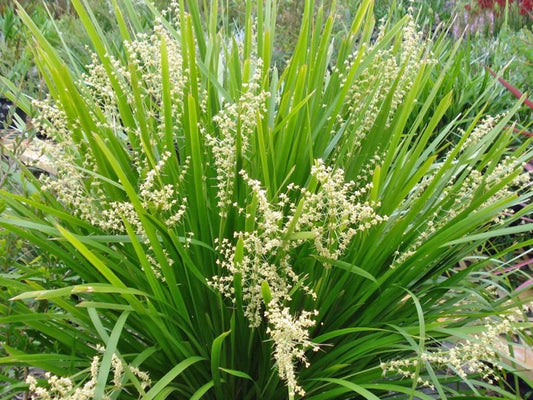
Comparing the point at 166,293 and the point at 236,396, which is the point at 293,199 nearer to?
the point at 166,293

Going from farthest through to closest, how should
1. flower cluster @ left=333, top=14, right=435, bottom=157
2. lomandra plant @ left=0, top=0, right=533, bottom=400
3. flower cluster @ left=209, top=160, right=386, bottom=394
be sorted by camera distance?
flower cluster @ left=333, top=14, right=435, bottom=157
lomandra plant @ left=0, top=0, right=533, bottom=400
flower cluster @ left=209, top=160, right=386, bottom=394

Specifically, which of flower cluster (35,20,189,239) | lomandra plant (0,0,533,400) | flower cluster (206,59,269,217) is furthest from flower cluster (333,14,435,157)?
flower cluster (35,20,189,239)

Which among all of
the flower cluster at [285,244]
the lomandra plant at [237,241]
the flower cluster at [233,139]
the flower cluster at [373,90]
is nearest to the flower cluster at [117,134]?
the lomandra plant at [237,241]

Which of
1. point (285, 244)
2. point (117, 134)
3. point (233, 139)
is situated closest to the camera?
point (285, 244)

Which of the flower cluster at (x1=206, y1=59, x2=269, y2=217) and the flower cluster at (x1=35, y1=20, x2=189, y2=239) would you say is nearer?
the flower cluster at (x1=206, y1=59, x2=269, y2=217)

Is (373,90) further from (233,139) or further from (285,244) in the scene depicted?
(285,244)

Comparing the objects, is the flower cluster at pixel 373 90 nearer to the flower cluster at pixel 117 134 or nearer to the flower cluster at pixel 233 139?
the flower cluster at pixel 233 139

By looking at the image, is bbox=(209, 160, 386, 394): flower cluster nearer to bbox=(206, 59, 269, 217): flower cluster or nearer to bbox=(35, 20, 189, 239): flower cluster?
bbox=(206, 59, 269, 217): flower cluster

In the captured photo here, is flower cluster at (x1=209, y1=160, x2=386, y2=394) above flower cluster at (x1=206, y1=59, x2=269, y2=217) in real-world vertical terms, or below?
below

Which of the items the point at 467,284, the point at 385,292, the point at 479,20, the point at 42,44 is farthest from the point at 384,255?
the point at 479,20

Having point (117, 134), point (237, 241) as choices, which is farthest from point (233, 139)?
point (117, 134)

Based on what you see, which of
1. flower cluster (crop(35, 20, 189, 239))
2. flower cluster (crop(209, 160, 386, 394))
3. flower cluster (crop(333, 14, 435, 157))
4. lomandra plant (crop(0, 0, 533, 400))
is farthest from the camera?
flower cluster (crop(333, 14, 435, 157))

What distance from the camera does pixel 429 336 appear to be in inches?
80.5

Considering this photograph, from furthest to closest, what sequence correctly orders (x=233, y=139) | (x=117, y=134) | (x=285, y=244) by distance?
(x=117, y=134) → (x=233, y=139) → (x=285, y=244)
